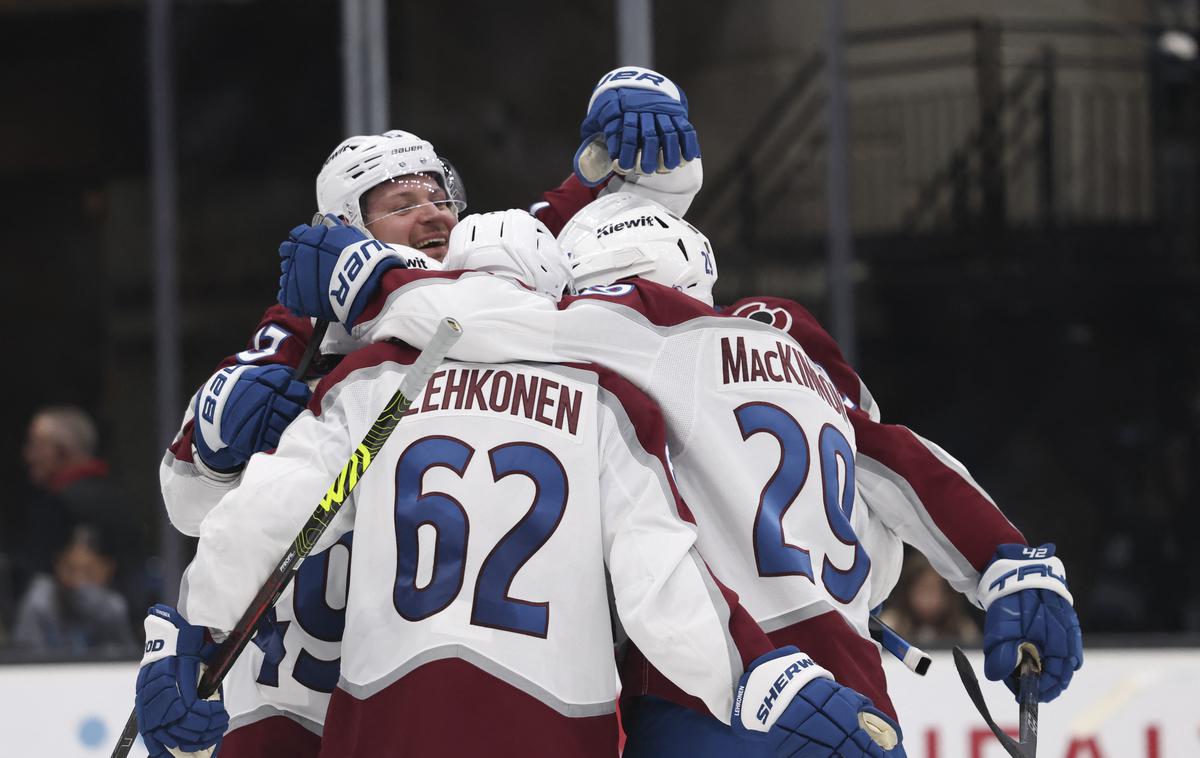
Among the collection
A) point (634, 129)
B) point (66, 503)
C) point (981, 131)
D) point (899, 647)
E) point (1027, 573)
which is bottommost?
point (66, 503)

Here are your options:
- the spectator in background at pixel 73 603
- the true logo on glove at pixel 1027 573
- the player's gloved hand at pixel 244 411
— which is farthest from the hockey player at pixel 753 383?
the spectator in background at pixel 73 603

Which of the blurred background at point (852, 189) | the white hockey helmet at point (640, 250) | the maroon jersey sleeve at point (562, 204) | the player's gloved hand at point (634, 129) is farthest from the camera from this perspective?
the blurred background at point (852, 189)

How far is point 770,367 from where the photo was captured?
7.28 ft

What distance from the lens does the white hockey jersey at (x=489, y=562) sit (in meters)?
1.97

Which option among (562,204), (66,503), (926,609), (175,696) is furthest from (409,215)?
(66,503)

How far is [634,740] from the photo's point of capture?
7.11 ft

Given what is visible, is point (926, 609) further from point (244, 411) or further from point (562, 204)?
point (244, 411)

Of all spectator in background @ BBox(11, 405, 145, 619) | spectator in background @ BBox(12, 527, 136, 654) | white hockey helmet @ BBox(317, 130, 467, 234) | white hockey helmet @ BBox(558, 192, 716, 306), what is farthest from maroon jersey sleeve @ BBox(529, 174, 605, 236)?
spectator in background @ BBox(11, 405, 145, 619)

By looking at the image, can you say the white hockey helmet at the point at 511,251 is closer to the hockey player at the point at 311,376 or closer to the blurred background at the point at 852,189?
the hockey player at the point at 311,376

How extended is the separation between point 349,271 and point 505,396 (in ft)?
0.84

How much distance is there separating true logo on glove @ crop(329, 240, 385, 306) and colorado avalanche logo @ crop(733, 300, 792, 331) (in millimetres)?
506

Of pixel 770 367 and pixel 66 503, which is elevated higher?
pixel 770 367

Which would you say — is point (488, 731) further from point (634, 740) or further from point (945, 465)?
point (945, 465)

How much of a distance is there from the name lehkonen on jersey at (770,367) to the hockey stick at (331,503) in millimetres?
373
